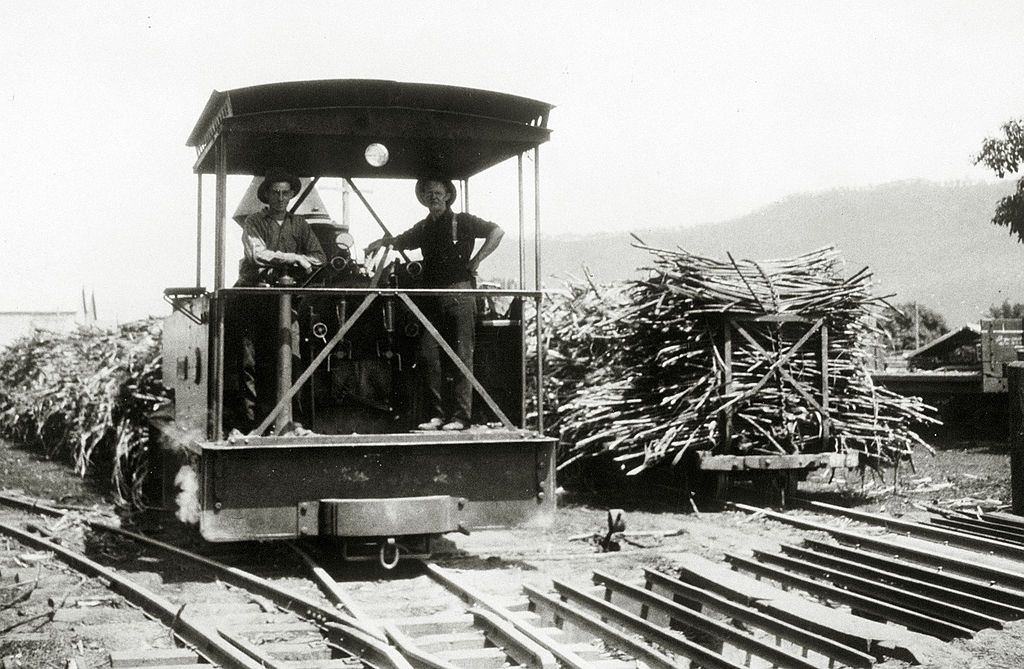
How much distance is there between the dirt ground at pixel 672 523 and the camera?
7375mm

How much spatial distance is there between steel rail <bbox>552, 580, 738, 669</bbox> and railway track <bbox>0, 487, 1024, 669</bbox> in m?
0.01

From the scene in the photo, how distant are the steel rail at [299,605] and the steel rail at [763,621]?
72.2 inches

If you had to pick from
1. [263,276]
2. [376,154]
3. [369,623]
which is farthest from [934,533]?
[263,276]

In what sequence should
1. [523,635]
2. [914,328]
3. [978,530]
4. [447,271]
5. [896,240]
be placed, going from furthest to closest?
[896,240], [914,328], [978,530], [447,271], [523,635]

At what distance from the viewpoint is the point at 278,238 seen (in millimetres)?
7871

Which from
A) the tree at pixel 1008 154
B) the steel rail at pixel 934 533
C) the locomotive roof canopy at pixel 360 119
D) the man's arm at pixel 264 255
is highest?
the tree at pixel 1008 154

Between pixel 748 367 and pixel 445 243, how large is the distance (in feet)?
13.7

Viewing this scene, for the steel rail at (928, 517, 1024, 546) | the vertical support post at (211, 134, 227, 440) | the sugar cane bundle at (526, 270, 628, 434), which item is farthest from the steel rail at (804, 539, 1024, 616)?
the sugar cane bundle at (526, 270, 628, 434)

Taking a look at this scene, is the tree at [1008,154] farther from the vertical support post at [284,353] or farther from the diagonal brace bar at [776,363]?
the vertical support post at [284,353]

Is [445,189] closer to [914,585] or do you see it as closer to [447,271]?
[447,271]

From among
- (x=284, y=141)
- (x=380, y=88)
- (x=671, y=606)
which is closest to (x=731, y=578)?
(x=671, y=606)

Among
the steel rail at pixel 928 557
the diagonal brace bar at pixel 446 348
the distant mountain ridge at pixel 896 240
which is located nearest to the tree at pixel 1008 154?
the steel rail at pixel 928 557

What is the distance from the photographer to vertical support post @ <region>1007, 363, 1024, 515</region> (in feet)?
30.3

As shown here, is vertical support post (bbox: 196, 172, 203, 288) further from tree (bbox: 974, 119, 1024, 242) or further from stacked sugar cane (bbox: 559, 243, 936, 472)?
tree (bbox: 974, 119, 1024, 242)
